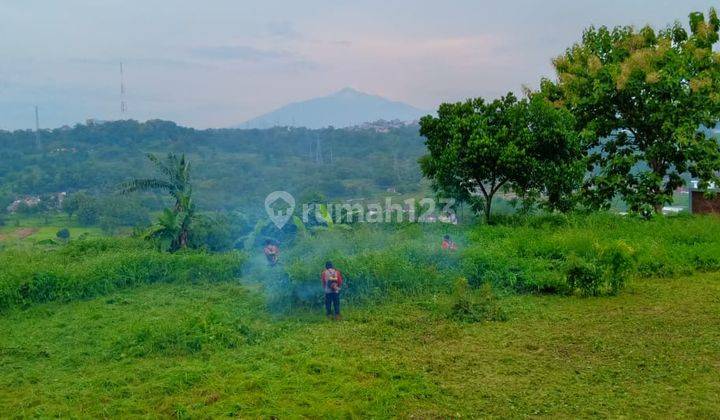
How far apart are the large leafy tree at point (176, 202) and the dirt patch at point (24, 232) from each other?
9432 millimetres

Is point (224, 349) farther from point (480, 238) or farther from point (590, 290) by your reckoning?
point (480, 238)

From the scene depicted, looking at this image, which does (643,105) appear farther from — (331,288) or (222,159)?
(222,159)

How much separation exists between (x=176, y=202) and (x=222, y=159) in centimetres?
2772

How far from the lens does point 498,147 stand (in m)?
14.3

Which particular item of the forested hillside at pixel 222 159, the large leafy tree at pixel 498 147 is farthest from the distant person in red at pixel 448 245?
the forested hillside at pixel 222 159

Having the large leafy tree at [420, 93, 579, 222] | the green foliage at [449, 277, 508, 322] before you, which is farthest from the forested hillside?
the green foliage at [449, 277, 508, 322]

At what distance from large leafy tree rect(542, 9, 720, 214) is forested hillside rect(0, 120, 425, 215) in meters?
12.9

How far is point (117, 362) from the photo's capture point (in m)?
7.00

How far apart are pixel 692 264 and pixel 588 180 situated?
19.6 ft

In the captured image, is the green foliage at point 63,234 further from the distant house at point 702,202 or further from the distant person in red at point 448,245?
the distant house at point 702,202

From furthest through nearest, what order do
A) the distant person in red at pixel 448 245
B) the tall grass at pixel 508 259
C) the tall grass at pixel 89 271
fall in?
the distant person in red at pixel 448 245 < the tall grass at pixel 89 271 < the tall grass at pixel 508 259

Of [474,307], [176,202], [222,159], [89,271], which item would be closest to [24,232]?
[176,202]

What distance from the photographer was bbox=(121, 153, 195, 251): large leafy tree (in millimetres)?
14125

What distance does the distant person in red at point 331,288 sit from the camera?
8680mm
